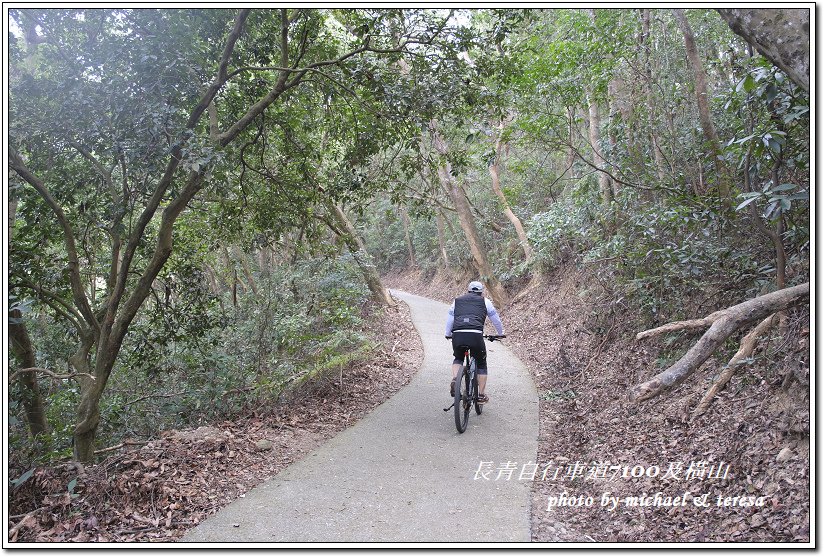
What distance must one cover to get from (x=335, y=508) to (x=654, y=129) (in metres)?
8.04

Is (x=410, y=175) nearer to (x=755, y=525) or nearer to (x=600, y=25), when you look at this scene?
(x=600, y=25)

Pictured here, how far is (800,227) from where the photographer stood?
206 inches

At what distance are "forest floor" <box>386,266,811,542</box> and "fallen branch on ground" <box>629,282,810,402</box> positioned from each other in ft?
2.45

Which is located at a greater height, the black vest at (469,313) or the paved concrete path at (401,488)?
the black vest at (469,313)

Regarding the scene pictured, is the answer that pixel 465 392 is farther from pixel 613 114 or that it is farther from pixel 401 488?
pixel 613 114

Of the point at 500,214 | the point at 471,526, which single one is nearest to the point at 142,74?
the point at 471,526

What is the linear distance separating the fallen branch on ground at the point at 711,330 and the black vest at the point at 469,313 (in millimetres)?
3445

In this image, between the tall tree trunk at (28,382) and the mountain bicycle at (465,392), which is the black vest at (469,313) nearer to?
the mountain bicycle at (465,392)

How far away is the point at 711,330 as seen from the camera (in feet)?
11.1

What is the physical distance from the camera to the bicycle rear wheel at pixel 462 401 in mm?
6578

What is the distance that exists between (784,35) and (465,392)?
5.03 meters

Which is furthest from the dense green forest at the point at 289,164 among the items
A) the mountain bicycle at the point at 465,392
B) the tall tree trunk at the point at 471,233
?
the tall tree trunk at the point at 471,233

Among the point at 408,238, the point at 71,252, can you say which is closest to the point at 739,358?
the point at 71,252

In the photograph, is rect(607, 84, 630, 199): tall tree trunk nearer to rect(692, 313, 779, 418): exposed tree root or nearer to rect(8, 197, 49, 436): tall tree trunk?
rect(692, 313, 779, 418): exposed tree root
